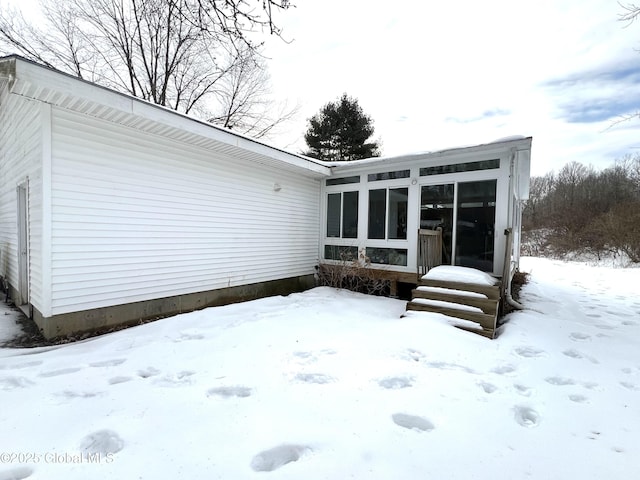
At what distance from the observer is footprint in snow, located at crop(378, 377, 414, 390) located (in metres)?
2.47

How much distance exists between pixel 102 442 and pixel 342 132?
54.5 ft

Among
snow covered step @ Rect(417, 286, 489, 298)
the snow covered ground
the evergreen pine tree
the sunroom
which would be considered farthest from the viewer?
the evergreen pine tree

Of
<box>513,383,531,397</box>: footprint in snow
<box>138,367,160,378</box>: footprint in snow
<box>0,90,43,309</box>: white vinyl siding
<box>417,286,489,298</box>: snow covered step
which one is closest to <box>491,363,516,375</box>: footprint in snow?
<box>513,383,531,397</box>: footprint in snow

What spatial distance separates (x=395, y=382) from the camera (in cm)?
254

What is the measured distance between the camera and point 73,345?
3.37 meters

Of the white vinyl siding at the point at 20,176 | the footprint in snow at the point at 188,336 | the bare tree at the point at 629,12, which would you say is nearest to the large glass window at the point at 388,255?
the footprint in snow at the point at 188,336

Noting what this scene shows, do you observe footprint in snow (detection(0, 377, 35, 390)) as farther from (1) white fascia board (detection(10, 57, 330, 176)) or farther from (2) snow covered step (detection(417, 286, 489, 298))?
(2) snow covered step (detection(417, 286, 489, 298))

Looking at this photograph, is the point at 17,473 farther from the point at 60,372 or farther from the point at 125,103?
the point at 125,103

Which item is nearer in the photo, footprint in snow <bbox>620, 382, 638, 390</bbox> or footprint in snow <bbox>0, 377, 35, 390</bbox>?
footprint in snow <bbox>0, 377, 35, 390</bbox>

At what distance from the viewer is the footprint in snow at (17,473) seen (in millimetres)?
1455

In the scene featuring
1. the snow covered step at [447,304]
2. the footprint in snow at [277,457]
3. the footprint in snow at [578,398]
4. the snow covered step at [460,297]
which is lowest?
the footprint in snow at [578,398]

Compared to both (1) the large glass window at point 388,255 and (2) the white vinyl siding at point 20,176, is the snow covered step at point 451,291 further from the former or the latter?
(2) the white vinyl siding at point 20,176

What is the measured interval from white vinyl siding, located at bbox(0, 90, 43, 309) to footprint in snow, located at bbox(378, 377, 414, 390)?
425 centimetres

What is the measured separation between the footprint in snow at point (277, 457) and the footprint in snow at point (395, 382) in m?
1.01
